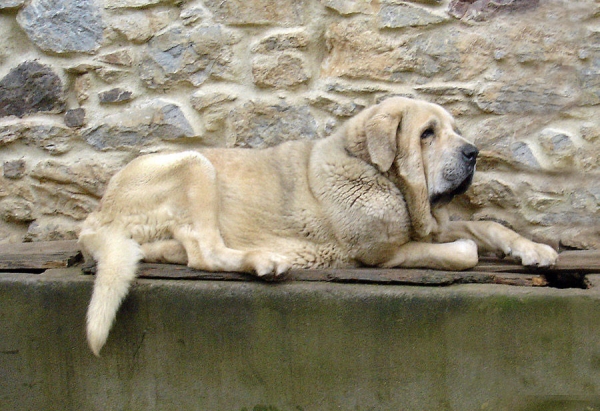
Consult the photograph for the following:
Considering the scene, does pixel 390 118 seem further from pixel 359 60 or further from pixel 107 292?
pixel 107 292

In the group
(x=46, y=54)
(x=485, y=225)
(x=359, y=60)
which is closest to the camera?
(x=485, y=225)

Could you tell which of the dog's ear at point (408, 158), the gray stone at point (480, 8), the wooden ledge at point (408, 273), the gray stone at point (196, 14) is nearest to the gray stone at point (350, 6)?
the gray stone at point (480, 8)

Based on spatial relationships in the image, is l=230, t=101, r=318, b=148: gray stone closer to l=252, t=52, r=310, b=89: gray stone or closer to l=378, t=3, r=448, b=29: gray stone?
l=252, t=52, r=310, b=89: gray stone

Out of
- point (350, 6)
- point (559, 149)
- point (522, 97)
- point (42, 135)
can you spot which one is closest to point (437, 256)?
point (559, 149)

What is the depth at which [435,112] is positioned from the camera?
3623 millimetres

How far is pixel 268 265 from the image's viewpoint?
3172 mm

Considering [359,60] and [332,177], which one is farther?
[359,60]

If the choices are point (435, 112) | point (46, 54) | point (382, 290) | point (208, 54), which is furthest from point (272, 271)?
point (46, 54)

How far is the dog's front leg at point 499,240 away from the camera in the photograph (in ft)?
11.2

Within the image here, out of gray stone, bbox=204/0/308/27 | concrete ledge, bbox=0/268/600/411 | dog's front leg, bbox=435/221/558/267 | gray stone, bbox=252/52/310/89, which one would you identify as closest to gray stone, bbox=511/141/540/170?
dog's front leg, bbox=435/221/558/267

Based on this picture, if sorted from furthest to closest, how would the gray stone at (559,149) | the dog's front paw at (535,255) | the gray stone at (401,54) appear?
the gray stone at (401,54)
the gray stone at (559,149)
the dog's front paw at (535,255)

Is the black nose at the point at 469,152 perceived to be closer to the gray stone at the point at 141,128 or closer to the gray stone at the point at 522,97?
the gray stone at the point at 522,97

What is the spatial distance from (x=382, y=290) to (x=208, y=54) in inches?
83.7

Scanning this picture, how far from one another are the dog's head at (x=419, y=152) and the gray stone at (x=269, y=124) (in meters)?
0.77
